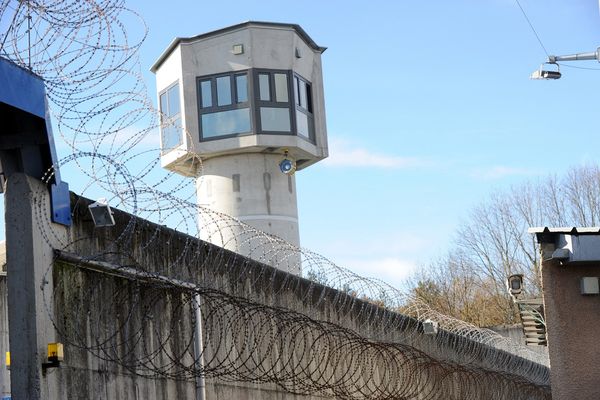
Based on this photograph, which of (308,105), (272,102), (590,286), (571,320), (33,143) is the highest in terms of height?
(308,105)

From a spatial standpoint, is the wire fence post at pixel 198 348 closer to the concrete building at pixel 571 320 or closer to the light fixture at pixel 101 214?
the light fixture at pixel 101 214

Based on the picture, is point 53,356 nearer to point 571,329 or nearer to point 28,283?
point 28,283

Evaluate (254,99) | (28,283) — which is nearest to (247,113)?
(254,99)

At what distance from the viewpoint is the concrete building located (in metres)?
14.7

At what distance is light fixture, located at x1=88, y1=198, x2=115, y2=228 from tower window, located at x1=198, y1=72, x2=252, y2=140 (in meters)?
23.9

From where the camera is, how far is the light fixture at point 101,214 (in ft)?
29.8

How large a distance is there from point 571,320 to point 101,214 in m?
7.78

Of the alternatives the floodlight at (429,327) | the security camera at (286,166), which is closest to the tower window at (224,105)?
the security camera at (286,166)

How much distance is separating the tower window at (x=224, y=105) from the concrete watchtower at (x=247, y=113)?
3 cm

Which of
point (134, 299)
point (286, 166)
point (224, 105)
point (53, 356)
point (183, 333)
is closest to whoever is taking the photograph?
point (53, 356)

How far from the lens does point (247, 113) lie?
1303 inches

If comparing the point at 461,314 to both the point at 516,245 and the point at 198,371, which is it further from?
the point at 198,371

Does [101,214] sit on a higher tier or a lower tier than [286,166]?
lower

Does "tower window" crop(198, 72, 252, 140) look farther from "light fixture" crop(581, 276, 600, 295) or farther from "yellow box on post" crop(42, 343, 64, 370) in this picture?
"yellow box on post" crop(42, 343, 64, 370)
